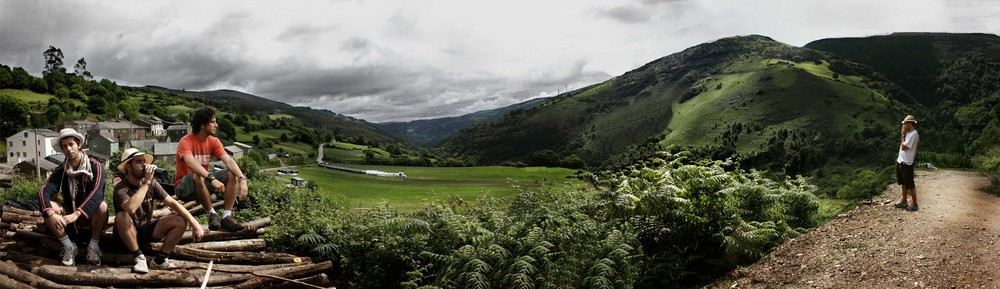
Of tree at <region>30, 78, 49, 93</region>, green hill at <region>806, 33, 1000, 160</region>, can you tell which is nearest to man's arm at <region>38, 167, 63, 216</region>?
green hill at <region>806, 33, 1000, 160</region>

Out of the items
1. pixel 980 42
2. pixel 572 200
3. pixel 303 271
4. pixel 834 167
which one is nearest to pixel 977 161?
pixel 572 200

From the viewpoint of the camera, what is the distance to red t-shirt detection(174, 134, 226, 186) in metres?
7.52

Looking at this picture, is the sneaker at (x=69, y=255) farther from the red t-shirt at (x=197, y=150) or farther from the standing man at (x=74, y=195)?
the red t-shirt at (x=197, y=150)

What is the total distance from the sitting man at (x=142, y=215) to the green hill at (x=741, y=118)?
74778 millimetres

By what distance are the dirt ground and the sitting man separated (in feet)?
24.3

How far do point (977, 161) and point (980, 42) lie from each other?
624ft

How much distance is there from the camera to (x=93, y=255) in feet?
20.5

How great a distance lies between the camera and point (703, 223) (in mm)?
8523

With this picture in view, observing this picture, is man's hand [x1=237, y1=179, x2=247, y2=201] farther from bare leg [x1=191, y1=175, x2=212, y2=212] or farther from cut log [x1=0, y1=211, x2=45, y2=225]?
cut log [x1=0, y1=211, x2=45, y2=225]

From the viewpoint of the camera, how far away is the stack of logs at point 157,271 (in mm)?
5902

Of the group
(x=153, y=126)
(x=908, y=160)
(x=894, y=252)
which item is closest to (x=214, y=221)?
(x=894, y=252)

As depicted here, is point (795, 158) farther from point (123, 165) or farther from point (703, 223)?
point (123, 165)

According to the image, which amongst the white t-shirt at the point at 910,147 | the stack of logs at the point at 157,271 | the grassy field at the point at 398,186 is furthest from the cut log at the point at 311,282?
the grassy field at the point at 398,186

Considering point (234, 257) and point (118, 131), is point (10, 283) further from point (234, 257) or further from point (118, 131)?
point (118, 131)
